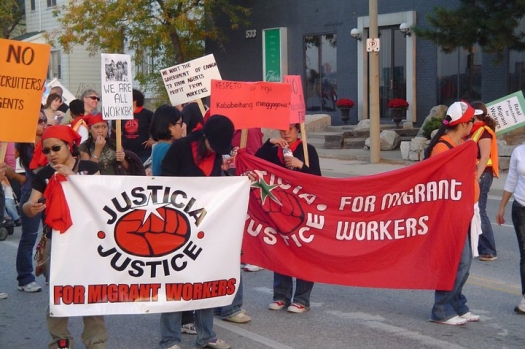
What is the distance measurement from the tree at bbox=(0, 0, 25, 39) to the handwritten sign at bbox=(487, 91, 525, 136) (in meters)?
34.4

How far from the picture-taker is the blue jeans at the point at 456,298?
6.81 metres

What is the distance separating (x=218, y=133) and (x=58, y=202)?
1246 millimetres

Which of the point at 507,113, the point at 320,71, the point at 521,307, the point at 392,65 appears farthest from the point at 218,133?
the point at 320,71

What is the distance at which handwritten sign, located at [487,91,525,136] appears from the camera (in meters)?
10.5

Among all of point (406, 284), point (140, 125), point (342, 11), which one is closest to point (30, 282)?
point (140, 125)

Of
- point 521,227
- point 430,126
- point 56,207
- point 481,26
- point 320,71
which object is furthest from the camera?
point 320,71

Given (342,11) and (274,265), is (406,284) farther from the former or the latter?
(342,11)

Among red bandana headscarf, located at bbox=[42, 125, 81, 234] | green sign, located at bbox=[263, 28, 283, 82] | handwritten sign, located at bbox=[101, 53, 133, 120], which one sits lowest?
red bandana headscarf, located at bbox=[42, 125, 81, 234]

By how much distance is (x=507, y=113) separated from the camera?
10.5 m

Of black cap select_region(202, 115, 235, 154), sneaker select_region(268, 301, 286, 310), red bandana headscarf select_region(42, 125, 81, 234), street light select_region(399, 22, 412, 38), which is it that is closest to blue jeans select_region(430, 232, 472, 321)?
sneaker select_region(268, 301, 286, 310)

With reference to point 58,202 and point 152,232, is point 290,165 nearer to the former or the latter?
point 152,232

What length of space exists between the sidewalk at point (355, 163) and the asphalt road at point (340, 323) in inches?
360

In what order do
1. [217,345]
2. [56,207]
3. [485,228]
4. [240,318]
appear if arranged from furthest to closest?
[485,228]
[240,318]
[217,345]
[56,207]

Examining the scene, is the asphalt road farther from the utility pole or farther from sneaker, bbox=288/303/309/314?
the utility pole
